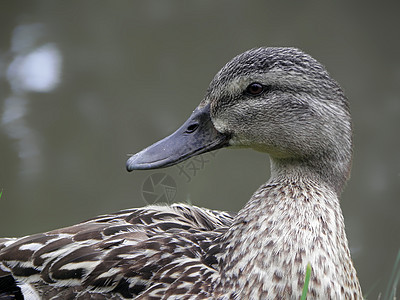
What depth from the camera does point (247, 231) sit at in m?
2.42

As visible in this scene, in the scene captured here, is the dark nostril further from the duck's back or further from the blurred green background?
the blurred green background

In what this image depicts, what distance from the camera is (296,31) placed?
7438mm

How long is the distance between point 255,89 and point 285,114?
17cm

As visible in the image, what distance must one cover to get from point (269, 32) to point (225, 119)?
5.13 m

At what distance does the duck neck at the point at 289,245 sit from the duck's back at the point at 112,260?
0.47 feet

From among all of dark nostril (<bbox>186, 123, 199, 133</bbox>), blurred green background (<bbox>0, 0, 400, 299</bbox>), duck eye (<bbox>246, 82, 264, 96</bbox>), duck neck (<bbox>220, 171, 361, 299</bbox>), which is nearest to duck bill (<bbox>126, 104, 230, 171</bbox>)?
dark nostril (<bbox>186, 123, 199, 133</bbox>)

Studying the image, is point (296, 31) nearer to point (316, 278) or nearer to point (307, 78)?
point (307, 78)

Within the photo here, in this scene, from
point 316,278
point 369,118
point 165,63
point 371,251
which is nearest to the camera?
point 316,278

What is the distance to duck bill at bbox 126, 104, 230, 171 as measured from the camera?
2.66 meters

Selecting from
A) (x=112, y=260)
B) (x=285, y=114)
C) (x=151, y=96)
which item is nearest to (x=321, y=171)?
(x=285, y=114)

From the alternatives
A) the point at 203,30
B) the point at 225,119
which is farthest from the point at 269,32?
the point at 225,119

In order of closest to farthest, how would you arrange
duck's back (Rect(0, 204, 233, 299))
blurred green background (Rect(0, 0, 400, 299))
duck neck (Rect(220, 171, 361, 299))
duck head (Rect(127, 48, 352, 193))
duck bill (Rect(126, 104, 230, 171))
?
1. duck neck (Rect(220, 171, 361, 299))
2. duck's back (Rect(0, 204, 233, 299))
3. duck head (Rect(127, 48, 352, 193))
4. duck bill (Rect(126, 104, 230, 171))
5. blurred green background (Rect(0, 0, 400, 299))

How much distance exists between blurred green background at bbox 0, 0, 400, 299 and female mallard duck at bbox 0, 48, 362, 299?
116 inches

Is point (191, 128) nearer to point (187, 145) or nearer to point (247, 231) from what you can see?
point (187, 145)
